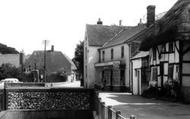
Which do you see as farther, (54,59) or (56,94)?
(54,59)

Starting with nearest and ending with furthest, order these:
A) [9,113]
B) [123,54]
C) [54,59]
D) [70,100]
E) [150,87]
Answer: [9,113]
[70,100]
[150,87]
[123,54]
[54,59]

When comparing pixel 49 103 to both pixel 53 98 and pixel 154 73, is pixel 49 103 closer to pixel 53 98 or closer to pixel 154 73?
pixel 53 98

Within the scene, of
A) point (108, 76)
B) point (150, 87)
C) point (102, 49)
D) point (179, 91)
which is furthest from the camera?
point (102, 49)

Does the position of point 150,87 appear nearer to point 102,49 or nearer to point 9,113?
point 9,113

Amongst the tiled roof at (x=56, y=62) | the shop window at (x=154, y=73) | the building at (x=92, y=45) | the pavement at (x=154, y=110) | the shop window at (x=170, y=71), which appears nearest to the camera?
the pavement at (x=154, y=110)

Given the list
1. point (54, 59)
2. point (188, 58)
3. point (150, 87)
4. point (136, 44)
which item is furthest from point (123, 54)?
point (54, 59)

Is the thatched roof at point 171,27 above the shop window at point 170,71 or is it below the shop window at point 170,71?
above

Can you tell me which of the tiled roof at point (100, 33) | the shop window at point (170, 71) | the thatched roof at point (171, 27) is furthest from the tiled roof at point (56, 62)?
the shop window at point (170, 71)

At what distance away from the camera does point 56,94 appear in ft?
66.9

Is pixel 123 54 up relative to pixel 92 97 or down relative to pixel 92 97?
up

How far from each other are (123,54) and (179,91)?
2010 centimetres

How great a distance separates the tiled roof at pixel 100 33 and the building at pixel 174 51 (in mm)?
24290

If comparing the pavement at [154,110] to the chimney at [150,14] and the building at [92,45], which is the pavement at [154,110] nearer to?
the chimney at [150,14]

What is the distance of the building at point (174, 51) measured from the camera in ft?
72.6
